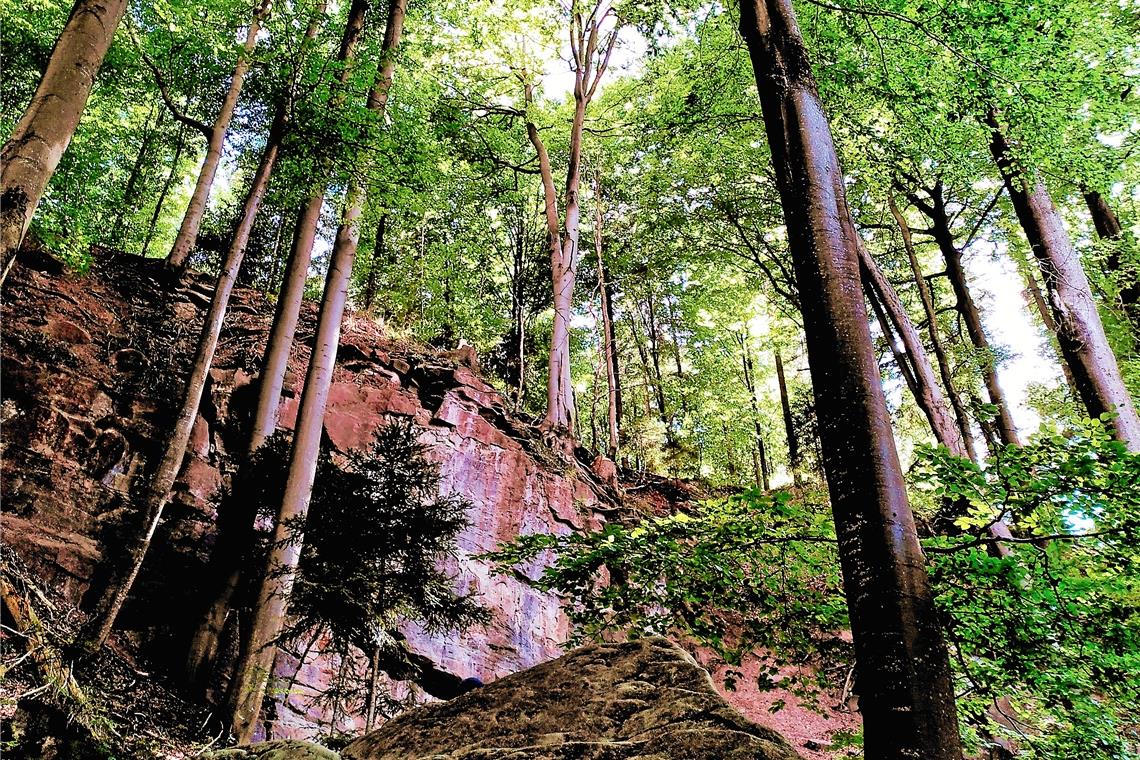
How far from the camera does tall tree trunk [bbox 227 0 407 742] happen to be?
20.5 ft

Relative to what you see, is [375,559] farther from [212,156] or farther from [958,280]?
[958,280]

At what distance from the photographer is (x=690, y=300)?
21750 millimetres

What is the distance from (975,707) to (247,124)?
1792 centimetres

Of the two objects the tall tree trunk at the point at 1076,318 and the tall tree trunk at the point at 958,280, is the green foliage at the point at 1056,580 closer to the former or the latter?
the tall tree trunk at the point at 1076,318

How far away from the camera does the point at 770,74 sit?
3533 mm

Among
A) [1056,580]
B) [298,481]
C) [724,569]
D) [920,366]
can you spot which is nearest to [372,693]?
[298,481]

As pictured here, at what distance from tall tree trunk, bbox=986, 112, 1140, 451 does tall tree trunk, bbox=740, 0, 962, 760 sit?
4157 mm

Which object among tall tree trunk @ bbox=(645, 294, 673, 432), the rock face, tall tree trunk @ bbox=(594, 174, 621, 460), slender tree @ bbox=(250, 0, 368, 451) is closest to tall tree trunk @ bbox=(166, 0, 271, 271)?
the rock face

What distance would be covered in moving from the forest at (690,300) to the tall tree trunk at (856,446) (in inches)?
0.5

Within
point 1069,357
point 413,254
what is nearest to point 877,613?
point 1069,357

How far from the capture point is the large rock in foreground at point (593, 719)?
2193 millimetres

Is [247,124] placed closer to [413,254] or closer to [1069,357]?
[413,254]

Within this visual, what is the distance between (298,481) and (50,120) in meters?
4.58

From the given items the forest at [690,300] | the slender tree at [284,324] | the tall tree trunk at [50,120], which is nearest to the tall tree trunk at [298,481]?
the forest at [690,300]
